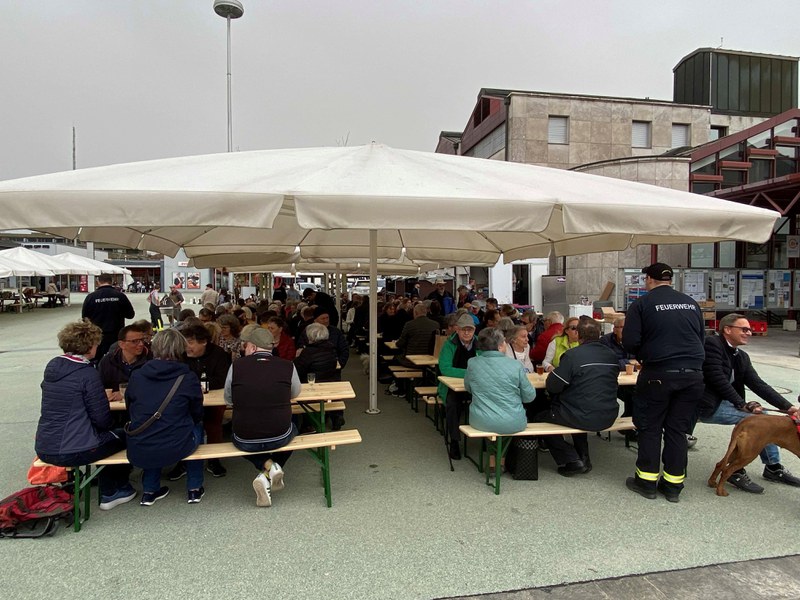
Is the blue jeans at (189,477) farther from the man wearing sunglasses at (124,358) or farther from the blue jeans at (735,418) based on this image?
the blue jeans at (735,418)

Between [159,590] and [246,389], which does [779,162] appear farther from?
[159,590]

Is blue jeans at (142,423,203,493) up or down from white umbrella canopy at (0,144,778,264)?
down

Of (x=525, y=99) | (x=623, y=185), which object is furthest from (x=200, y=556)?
(x=525, y=99)

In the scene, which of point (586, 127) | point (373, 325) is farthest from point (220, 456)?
point (586, 127)

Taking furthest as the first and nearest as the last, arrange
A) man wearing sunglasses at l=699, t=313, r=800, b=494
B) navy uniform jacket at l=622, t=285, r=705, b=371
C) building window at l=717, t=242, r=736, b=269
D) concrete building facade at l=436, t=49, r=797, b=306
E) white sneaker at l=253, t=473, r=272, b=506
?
concrete building facade at l=436, t=49, r=797, b=306 → building window at l=717, t=242, r=736, b=269 → man wearing sunglasses at l=699, t=313, r=800, b=494 → navy uniform jacket at l=622, t=285, r=705, b=371 → white sneaker at l=253, t=473, r=272, b=506

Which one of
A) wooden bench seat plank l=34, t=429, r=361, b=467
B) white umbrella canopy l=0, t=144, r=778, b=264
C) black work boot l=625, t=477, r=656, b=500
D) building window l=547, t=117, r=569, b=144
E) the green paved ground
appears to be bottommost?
the green paved ground

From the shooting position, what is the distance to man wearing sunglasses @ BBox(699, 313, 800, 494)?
4074mm

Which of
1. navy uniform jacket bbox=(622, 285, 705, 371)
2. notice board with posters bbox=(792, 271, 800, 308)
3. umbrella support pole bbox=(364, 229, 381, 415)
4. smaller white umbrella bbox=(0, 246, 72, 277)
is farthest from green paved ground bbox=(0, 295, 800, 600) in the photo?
smaller white umbrella bbox=(0, 246, 72, 277)

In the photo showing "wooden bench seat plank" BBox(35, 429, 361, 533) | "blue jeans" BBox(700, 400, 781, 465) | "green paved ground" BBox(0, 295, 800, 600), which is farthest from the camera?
"blue jeans" BBox(700, 400, 781, 465)

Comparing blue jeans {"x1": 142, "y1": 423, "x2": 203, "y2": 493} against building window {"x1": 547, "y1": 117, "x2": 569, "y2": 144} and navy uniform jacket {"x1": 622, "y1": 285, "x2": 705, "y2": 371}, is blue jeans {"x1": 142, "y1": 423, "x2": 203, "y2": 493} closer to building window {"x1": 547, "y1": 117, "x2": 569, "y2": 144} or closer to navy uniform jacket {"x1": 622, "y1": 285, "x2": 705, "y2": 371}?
navy uniform jacket {"x1": 622, "y1": 285, "x2": 705, "y2": 371}

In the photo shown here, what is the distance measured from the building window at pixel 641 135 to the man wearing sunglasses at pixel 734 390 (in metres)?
23.4

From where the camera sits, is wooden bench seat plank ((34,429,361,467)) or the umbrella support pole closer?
wooden bench seat plank ((34,429,361,467))

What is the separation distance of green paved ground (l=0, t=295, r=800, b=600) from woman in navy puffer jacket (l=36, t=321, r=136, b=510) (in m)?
0.54

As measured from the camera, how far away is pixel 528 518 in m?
3.51
